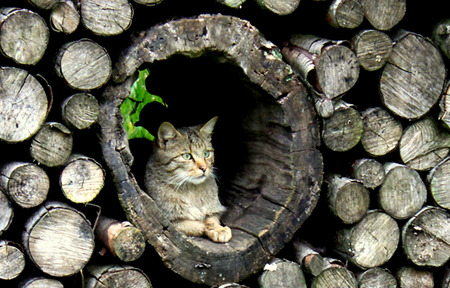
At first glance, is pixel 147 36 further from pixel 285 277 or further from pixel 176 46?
pixel 285 277

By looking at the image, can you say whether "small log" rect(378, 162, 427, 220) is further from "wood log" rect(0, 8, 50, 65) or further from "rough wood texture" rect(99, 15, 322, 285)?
"wood log" rect(0, 8, 50, 65)

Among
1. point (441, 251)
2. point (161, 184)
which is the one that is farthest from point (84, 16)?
point (441, 251)

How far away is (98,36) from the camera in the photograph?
3.43 meters

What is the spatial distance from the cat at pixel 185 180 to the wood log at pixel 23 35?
1347 mm

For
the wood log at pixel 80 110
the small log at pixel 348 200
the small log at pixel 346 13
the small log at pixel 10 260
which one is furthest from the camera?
the small log at pixel 348 200

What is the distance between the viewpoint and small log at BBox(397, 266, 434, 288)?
417cm

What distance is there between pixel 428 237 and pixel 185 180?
1.62 metres

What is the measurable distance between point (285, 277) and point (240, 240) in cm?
35

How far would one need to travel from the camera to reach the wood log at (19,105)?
10.2ft

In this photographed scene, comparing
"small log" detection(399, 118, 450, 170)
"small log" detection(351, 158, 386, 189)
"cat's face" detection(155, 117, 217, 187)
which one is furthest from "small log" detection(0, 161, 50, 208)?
"small log" detection(399, 118, 450, 170)

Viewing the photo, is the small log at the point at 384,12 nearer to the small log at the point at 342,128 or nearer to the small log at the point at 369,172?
the small log at the point at 342,128

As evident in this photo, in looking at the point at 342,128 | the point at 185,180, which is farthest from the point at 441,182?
the point at 185,180

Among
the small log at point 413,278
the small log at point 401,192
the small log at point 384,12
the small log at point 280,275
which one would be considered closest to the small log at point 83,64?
the small log at point 280,275

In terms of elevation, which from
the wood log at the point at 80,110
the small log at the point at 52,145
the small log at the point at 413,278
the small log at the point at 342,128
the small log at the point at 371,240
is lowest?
the small log at the point at 413,278
